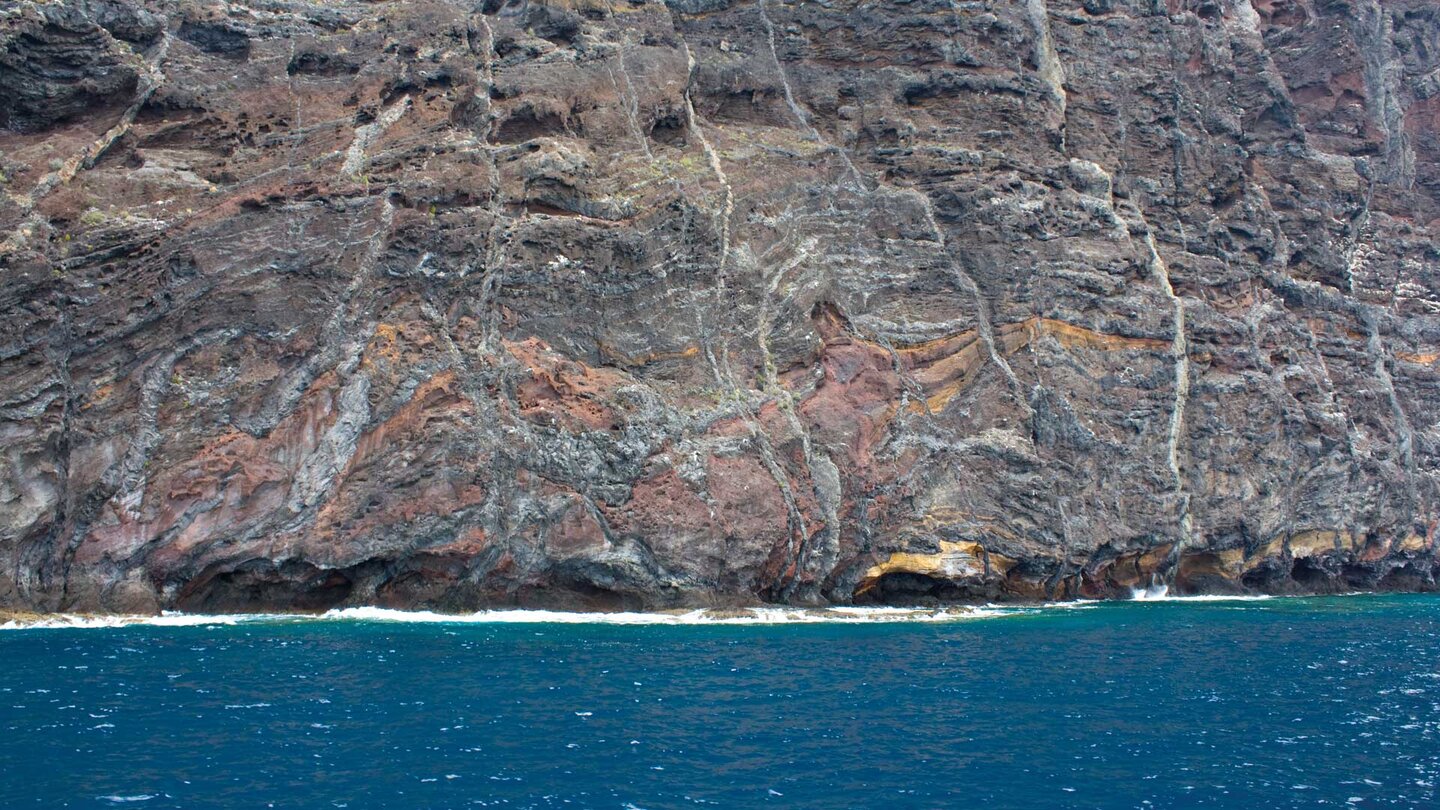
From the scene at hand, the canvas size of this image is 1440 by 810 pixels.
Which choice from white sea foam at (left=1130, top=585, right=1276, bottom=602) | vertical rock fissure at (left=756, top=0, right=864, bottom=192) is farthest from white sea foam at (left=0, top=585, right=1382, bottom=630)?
vertical rock fissure at (left=756, top=0, right=864, bottom=192)

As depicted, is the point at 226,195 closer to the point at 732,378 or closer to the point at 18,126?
the point at 18,126

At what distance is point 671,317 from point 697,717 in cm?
2299

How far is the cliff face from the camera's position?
39062 millimetres

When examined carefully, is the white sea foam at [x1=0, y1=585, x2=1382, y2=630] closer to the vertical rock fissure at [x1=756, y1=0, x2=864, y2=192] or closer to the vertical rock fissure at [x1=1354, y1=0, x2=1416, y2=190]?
the vertical rock fissure at [x1=756, y1=0, x2=864, y2=192]

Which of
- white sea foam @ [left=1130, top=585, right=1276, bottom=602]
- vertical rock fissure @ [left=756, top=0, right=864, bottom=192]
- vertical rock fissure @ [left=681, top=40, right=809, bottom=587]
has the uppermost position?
vertical rock fissure @ [left=756, top=0, right=864, bottom=192]

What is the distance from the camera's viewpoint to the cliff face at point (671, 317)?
39.1 meters

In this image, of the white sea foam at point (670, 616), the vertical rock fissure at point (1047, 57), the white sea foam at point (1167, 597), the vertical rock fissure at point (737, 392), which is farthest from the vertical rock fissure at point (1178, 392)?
the vertical rock fissure at point (737, 392)

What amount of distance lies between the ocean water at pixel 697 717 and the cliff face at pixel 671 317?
5.25 meters

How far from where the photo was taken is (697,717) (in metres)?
24.1

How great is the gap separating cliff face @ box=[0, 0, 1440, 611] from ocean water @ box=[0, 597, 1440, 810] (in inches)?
207

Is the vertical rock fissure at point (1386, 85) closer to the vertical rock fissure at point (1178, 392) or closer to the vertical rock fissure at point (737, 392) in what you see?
the vertical rock fissure at point (1178, 392)

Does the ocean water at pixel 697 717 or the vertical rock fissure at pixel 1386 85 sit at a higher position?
the vertical rock fissure at pixel 1386 85

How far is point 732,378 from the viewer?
4422cm

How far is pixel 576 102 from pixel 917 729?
111 feet
